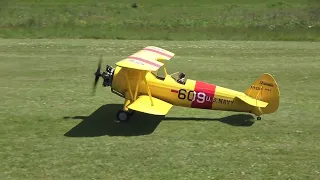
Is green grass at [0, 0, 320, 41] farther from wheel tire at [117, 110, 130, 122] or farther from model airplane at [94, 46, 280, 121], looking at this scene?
wheel tire at [117, 110, 130, 122]

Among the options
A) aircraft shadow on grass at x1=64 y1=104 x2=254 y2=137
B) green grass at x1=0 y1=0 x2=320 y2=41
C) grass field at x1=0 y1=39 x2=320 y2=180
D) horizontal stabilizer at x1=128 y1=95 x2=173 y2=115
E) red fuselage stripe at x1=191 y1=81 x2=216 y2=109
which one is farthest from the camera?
green grass at x1=0 y1=0 x2=320 y2=41

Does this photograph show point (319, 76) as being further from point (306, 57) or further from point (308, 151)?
point (308, 151)

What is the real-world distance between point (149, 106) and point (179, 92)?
161cm

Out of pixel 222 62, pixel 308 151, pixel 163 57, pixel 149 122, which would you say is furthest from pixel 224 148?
pixel 222 62

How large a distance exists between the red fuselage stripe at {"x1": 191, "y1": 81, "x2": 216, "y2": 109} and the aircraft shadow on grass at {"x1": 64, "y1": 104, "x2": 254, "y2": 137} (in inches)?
26.2

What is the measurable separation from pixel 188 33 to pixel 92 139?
27303mm

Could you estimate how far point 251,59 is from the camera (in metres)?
29.8

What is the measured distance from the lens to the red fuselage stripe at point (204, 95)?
16.3 m

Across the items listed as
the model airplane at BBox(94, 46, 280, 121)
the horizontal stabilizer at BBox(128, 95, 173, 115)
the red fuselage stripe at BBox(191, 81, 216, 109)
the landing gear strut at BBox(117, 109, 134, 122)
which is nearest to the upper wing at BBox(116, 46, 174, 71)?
the model airplane at BBox(94, 46, 280, 121)

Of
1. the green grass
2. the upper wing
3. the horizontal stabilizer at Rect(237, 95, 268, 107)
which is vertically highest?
the upper wing

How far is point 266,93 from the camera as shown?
16.0 m

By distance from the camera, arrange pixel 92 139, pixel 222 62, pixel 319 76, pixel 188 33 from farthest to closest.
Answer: pixel 188 33 → pixel 222 62 → pixel 319 76 → pixel 92 139

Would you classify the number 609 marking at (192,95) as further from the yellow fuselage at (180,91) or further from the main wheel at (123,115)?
the main wheel at (123,115)

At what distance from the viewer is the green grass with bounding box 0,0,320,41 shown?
39.8m
